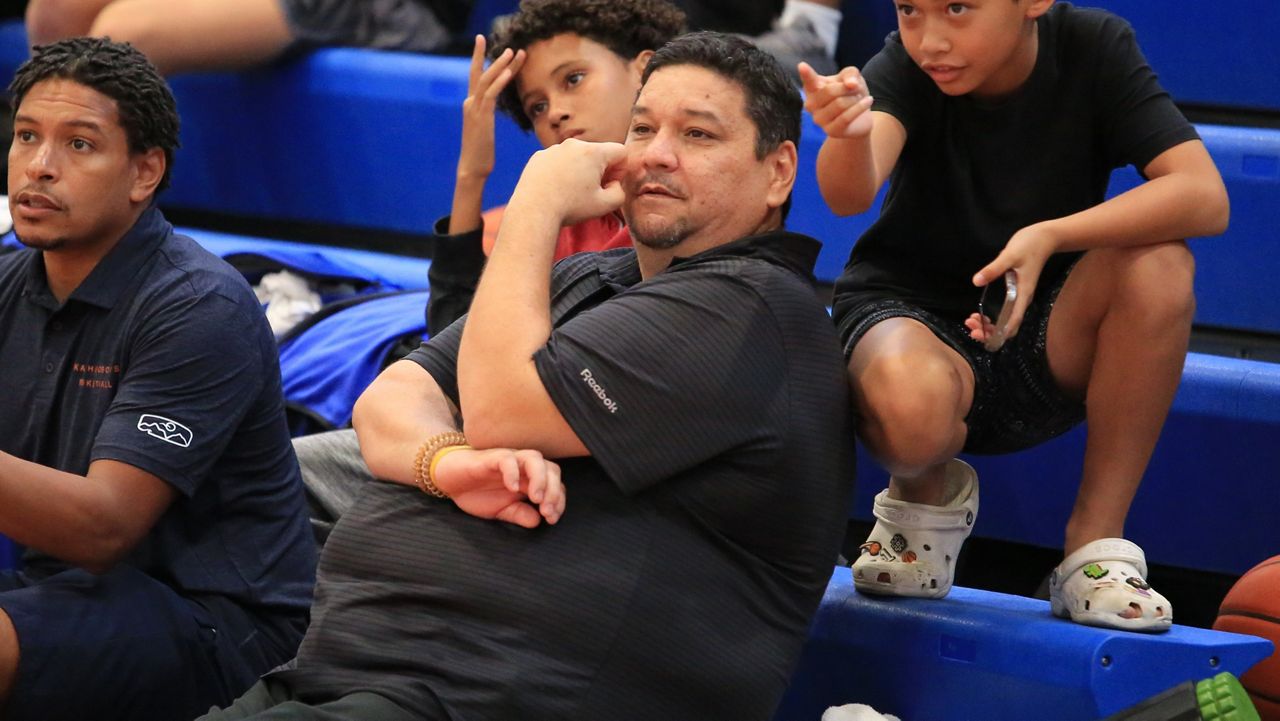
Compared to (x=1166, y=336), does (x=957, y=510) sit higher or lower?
lower

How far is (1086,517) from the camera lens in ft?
5.97

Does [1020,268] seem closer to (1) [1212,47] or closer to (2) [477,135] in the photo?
(2) [477,135]

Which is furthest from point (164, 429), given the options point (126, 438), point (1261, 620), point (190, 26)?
point (190, 26)

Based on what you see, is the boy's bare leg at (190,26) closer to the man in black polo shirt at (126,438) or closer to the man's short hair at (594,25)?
the man's short hair at (594,25)

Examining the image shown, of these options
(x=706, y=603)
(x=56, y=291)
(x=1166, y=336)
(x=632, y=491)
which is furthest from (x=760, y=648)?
(x=56, y=291)

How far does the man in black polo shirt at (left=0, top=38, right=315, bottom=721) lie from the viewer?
182 cm

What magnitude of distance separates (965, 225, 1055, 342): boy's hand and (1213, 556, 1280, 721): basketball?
0.47 metres

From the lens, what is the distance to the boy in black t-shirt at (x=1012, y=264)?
1.75 metres

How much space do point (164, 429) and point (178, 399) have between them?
0.04 m

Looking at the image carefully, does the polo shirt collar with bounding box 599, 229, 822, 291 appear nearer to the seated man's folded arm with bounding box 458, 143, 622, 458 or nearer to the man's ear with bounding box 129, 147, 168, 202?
the seated man's folded arm with bounding box 458, 143, 622, 458

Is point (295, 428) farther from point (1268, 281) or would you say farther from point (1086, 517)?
point (1268, 281)

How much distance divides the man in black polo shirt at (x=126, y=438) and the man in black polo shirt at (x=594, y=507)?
312 mm

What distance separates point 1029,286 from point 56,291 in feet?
3.75

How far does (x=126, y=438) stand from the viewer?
6.05 ft
